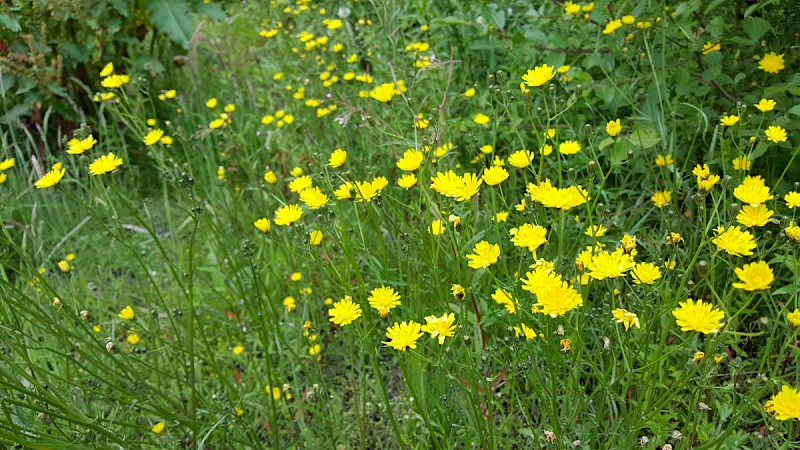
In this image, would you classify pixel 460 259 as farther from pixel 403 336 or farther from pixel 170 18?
pixel 170 18

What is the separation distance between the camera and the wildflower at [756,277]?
3.16ft

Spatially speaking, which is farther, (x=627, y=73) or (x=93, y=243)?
(x=93, y=243)

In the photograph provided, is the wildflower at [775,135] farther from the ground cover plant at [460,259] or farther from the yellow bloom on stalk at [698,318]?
the yellow bloom on stalk at [698,318]

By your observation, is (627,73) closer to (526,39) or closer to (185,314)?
(526,39)

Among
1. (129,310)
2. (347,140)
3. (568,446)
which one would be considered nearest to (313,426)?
(129,310)

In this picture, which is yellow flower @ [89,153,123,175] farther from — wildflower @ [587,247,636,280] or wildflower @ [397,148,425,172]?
wildflower @ [587,247,636,280]

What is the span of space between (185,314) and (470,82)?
1.42m

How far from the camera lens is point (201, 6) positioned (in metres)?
3.57

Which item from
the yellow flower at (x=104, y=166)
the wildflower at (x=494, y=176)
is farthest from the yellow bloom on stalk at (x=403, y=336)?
the yellow flower at (x=104, y=166)

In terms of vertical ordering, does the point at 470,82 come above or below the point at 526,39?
below

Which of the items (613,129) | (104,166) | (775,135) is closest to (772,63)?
(775,135)

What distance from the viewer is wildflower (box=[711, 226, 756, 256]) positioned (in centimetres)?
103

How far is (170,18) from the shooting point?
10.9 ft

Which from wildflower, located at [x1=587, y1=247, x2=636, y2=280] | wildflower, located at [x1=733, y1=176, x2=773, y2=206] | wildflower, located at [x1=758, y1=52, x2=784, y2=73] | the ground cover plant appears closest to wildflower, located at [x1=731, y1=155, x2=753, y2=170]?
the ground cover plant
